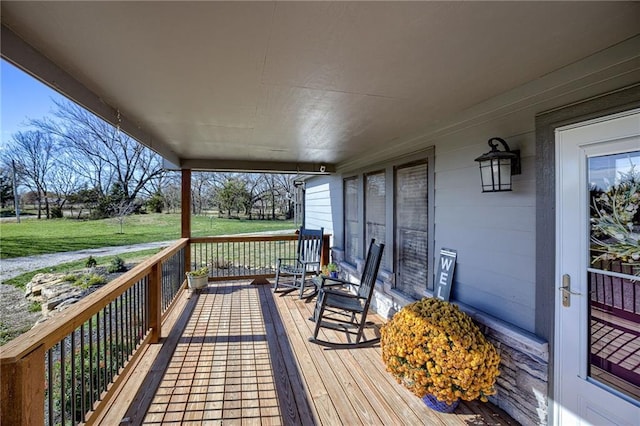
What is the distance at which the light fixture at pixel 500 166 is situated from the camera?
7.20 feet

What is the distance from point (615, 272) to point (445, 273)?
4.42 feet

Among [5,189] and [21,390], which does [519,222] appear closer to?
[21,390]

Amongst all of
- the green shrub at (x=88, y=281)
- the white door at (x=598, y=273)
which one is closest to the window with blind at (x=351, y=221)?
the white door at (x=598, y=273)

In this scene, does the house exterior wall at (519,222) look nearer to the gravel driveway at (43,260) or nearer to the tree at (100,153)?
the gravel driveway at (43,260)

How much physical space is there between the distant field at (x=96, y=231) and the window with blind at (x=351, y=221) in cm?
617

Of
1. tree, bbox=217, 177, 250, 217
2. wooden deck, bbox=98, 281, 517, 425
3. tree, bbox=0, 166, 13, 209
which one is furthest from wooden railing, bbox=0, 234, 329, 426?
tree, bbox=217, 177, 250, 217

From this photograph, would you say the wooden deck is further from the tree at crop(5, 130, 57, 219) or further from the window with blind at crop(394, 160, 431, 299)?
the tree at crop(5, 130, 57, 219)

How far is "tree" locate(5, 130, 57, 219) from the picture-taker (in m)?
6.38

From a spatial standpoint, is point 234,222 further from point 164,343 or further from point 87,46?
point 87,46

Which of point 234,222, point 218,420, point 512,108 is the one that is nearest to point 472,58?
point 512,108

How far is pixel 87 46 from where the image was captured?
1.56 meters

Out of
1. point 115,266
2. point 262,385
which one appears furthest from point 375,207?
point 115,266

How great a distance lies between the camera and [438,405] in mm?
2264

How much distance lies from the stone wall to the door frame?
0.05 m
